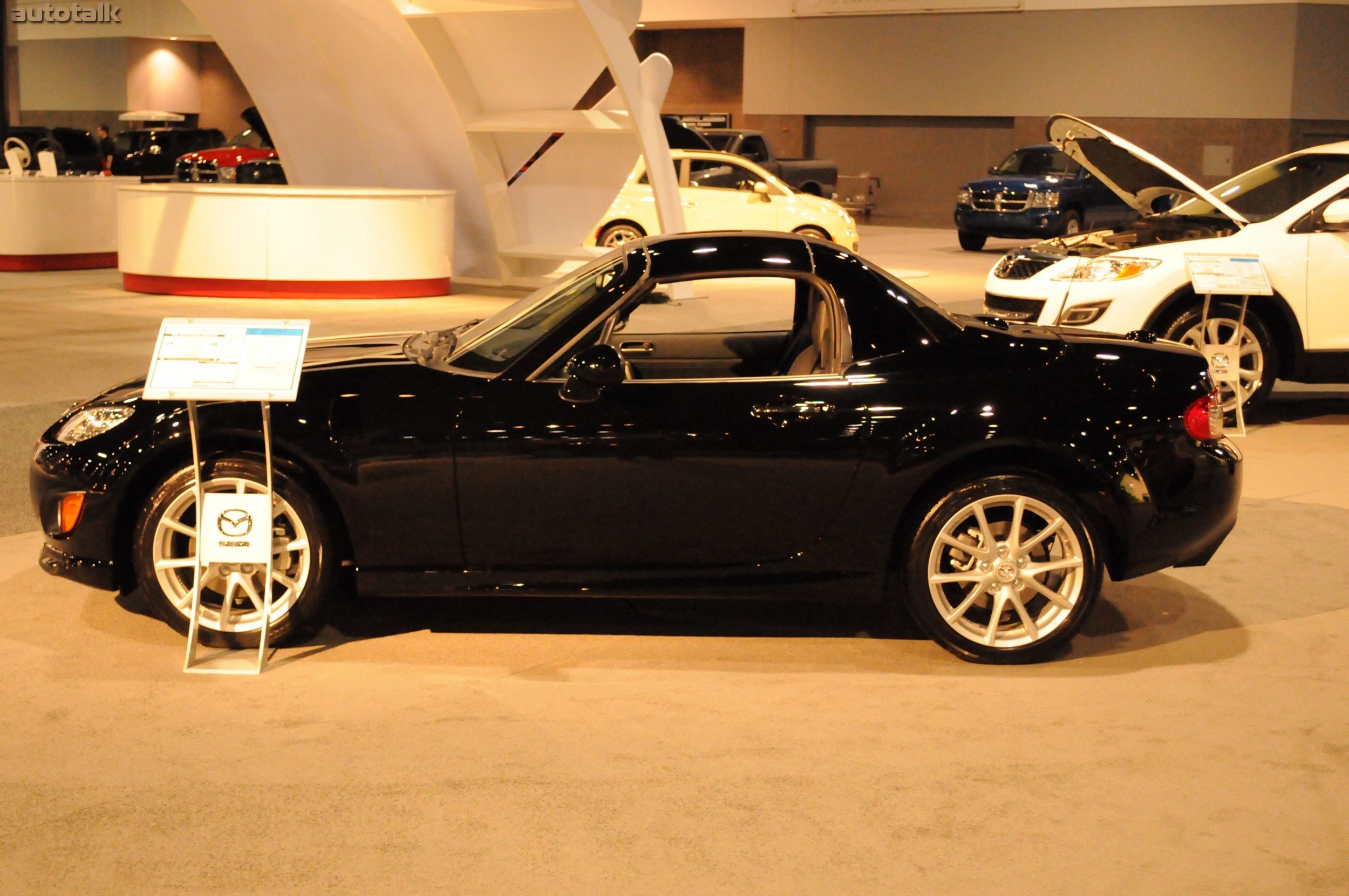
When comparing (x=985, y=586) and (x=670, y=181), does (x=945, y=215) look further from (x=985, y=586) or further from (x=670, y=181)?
(x=985, y=586)

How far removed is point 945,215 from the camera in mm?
36062

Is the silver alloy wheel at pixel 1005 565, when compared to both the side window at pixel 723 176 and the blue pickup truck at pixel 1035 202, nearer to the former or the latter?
the side window at pixel 723 176

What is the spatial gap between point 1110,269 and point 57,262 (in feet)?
50.1

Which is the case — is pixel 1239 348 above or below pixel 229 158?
below

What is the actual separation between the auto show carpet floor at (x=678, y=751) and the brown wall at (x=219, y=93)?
1781 inches

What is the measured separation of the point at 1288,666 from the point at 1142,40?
29.6 m

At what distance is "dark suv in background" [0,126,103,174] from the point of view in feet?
103

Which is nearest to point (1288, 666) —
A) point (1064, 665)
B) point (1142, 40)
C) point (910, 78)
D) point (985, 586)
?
point (1064, 665)

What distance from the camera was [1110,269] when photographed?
10023 mm

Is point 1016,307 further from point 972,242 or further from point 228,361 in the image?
point 972,242

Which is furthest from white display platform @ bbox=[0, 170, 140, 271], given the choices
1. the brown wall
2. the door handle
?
the brown wall

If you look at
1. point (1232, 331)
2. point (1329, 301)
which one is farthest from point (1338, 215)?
point (1232, 331)

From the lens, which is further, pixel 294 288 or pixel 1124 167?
pixel 294 288

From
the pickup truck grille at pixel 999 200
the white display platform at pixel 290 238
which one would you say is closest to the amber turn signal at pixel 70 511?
the white display platform at pixel 290 238
